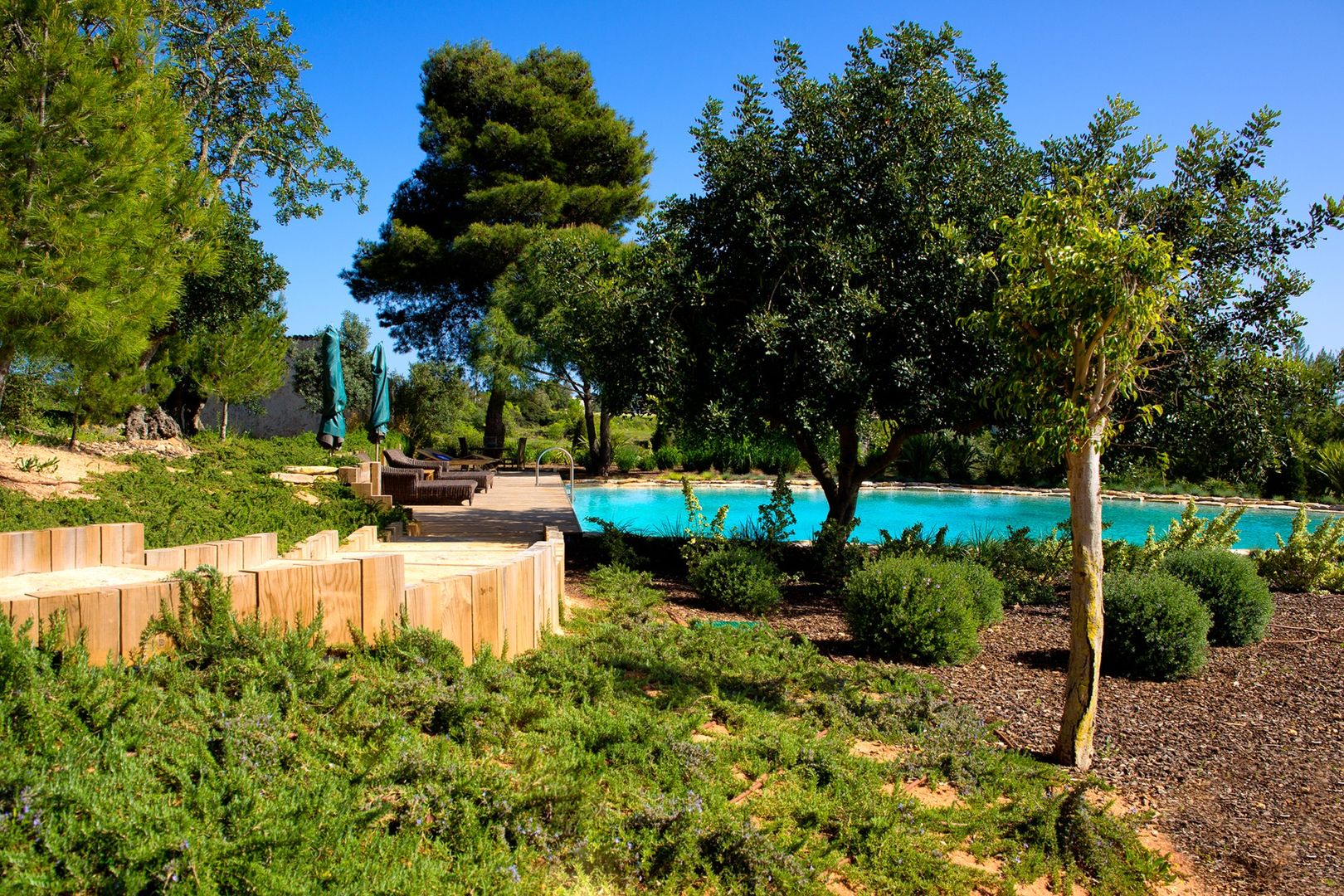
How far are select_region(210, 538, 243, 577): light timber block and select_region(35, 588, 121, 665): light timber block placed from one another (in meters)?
1.10

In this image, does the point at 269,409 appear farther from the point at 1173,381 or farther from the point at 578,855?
the point at 578,855

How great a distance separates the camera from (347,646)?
3.88m

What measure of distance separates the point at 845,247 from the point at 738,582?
354 cm

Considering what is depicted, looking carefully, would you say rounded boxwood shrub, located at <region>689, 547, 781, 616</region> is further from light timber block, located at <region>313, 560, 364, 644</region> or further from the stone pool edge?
the stone pool edge

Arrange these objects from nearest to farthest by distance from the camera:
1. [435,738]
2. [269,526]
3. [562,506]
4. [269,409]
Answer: [435,738]
[269,526]
[562,506]
[269,409]

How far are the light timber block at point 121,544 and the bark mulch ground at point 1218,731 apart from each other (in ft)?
13.2

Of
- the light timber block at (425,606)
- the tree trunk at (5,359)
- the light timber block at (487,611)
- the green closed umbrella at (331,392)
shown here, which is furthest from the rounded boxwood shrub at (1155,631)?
the green closed umbrella at (331,392)

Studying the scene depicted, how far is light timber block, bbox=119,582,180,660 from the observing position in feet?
10.6

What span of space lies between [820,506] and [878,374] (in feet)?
43.2

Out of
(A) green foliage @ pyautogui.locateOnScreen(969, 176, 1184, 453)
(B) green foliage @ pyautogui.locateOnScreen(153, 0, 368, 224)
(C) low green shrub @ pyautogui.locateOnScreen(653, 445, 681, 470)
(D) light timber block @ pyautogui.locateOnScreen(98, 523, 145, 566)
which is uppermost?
(B) green foliage @ pyautogui.locateOnScreen(153, 0, 368, 224)


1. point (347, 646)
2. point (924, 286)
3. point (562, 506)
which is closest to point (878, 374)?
point (924, 286)

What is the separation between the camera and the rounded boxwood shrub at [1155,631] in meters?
6.02

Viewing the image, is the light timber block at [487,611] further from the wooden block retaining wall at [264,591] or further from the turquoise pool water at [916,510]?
the turquoise pool water at [916,510]

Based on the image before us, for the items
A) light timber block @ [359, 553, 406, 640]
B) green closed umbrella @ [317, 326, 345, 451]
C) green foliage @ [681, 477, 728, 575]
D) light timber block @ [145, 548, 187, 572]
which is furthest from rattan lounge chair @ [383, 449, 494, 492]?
light timber block @ [359, 553, 406, 640]
